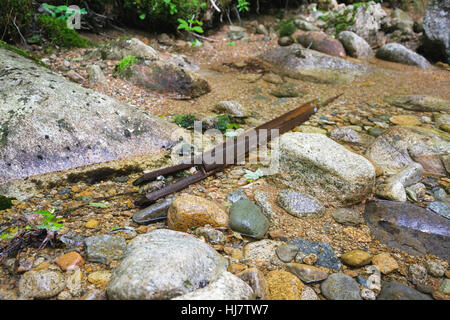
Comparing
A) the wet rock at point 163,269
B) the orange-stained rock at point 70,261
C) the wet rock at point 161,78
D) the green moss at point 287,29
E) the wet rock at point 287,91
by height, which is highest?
the green moss at point 287,29

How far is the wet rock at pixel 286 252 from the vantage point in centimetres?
216

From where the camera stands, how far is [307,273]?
2010 millimetres

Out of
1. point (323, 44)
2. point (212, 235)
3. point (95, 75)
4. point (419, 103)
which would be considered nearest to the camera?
point (212, 235)

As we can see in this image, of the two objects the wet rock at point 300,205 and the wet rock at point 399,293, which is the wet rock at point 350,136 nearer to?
the wet rock at point 300,205

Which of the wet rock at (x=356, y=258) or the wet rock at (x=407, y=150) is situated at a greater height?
the wet rock at (x=407, y=150)

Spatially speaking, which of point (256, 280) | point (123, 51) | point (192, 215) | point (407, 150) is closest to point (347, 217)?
point (256, 280)

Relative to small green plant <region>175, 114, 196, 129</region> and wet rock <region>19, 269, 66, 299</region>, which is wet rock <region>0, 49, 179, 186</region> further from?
wet rock <region>19, 269, 66, 299</region>

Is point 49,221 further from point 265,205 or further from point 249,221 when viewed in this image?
point 265,205

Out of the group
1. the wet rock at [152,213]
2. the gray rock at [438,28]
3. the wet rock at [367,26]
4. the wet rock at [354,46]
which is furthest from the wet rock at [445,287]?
the wet rock at [367,26]

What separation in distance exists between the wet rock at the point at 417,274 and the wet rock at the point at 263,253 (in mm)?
867

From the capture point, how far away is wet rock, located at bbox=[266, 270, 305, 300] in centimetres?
185

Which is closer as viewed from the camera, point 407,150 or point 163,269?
point 163,269

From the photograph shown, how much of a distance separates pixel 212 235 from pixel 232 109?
256 centimetres

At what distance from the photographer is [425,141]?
140 inches
